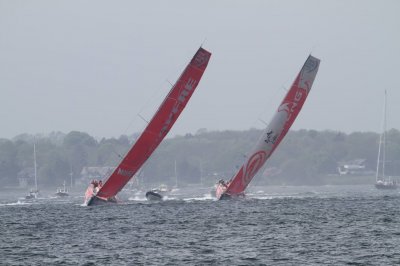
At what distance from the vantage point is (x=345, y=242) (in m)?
42.3

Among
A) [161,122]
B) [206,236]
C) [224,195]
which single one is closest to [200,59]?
[161,122]

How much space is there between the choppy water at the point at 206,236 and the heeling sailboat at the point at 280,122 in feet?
25.5

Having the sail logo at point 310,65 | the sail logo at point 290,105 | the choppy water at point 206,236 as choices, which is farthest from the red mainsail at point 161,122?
the sail logo at point 310,65

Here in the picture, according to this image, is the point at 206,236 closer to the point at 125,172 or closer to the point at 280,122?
the point at 125,172

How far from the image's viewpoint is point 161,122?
68688mm

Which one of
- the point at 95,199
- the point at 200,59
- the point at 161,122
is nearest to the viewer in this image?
the point at 161,122

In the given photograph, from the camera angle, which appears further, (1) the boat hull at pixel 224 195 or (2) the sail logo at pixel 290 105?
(1) the boat hull at pixel 224 195

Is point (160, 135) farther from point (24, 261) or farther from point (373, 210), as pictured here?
point (24, 261)

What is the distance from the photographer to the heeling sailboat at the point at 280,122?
75.2 m

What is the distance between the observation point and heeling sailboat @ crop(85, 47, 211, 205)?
225 feet

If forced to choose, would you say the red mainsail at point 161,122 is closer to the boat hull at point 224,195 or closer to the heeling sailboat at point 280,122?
the heeling sailboat at point 280,122

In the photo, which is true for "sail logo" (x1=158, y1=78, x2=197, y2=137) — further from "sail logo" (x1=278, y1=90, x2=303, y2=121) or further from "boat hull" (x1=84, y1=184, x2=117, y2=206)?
"sail logo" (x1=278, y1=90, x2=303, y2=121)

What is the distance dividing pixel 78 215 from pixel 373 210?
16.9 meters

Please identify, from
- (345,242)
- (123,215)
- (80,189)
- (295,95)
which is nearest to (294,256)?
(345,242)
